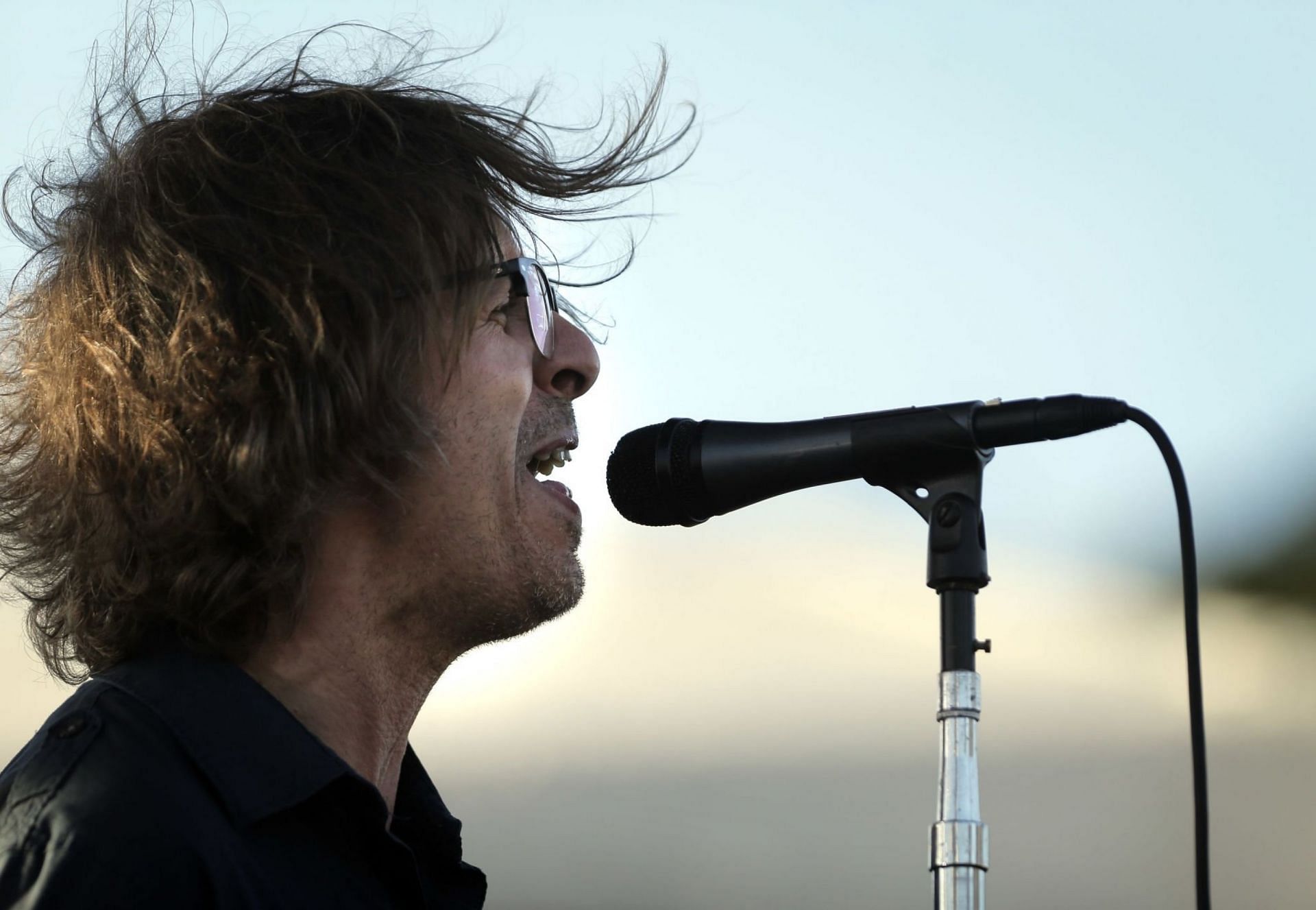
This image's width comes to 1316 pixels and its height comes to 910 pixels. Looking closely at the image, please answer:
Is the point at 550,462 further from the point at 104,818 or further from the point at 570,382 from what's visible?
the point at 104,818

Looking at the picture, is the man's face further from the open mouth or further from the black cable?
the black cable

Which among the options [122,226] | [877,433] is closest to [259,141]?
[122,226]

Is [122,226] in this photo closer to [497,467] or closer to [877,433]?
[497,467]

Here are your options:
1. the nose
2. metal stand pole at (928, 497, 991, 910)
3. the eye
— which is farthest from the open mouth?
metal stand pole at (928, 497, 991, 910)

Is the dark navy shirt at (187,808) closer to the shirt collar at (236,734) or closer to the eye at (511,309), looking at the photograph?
the shirt collar at (236,734)

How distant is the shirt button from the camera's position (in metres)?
1.83

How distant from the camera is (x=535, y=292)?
2.51m

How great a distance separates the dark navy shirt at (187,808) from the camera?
1654 mm

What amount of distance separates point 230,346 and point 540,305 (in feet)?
1.83

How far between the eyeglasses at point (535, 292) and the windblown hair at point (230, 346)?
50mm

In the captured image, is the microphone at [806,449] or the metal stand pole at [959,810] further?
the microphone at [806,449]

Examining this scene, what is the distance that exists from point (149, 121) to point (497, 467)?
Result: 1.01m

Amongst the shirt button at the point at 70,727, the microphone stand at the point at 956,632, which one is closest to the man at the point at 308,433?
the shirt button at the point at 70,727

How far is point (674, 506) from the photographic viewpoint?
7.00 feet
